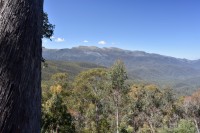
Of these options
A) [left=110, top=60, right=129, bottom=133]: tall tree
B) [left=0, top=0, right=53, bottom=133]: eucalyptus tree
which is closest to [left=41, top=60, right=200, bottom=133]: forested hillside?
[left=110, top=60, right=129, bottom=133]: tall tree

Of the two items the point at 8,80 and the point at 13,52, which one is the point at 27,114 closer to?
the point at 8,80

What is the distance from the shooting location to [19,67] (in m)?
3.12

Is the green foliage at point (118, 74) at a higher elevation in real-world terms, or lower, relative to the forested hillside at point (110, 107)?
higher

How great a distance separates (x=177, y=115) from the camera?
265 feet

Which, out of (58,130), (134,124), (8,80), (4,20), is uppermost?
(4,20)

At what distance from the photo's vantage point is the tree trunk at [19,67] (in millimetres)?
3000

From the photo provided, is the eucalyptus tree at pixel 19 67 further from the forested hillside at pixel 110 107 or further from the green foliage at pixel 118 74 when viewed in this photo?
the green foliage at pixel 118 74

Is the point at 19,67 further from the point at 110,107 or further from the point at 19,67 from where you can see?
the point at 110,107

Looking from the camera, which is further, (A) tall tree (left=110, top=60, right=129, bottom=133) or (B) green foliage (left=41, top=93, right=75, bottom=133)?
(A) tall tree (left=110, top=60, right=129, bottom=133)

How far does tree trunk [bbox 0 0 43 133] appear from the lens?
3.00 meters

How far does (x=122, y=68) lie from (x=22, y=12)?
4991cm

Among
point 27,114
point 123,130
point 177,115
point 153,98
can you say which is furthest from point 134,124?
point 27,114

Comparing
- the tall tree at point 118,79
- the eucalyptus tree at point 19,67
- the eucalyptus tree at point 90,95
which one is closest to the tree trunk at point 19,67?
the eucalyptus tree at point 19,67

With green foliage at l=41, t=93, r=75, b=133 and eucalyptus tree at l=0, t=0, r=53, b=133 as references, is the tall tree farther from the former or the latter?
eucalyptus tree at l=0, t=0, r=53, b=133
